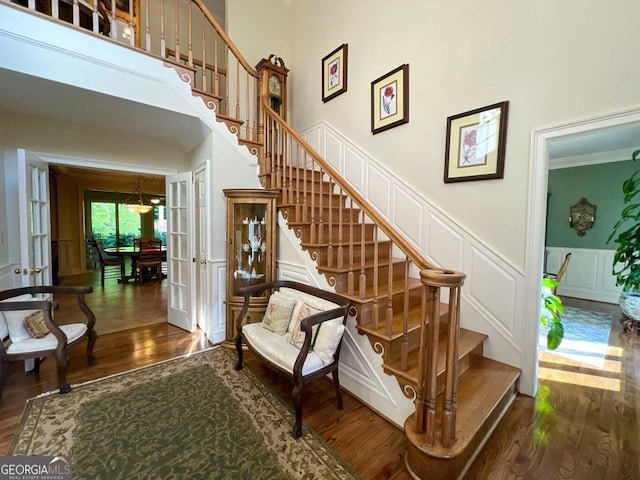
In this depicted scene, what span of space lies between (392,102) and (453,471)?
3.26 meters

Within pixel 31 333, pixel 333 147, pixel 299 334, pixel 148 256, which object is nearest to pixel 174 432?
pixel 299 334

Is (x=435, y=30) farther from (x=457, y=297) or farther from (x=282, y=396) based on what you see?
(x=282, y=396)

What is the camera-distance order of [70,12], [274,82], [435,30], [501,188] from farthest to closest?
[274,82] < [435,30] < [70,12] < [501,188]

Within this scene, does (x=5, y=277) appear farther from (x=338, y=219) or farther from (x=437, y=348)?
(x=437, y=348)

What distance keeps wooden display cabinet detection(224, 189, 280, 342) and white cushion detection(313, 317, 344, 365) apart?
1.04m

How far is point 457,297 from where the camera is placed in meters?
1.35

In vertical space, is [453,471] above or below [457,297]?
below

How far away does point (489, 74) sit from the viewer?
2.29 meters

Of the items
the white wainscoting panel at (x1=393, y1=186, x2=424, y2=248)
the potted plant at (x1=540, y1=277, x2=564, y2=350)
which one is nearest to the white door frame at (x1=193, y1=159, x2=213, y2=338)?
the white wainscoting panel at (x1=393, y1=186, x2=424, y2=248)

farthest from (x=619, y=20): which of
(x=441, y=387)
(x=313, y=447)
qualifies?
(x=313, y=447)

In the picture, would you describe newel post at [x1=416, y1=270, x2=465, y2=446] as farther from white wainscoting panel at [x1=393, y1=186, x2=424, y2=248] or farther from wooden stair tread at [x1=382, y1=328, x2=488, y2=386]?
white wainscoting panel at [x1=393, y1=186, x2=424, y2=248]

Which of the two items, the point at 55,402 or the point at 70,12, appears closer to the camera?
the point at 55,402

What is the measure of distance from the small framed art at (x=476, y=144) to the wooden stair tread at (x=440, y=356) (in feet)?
4.60

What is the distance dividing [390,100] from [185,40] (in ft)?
13.8
